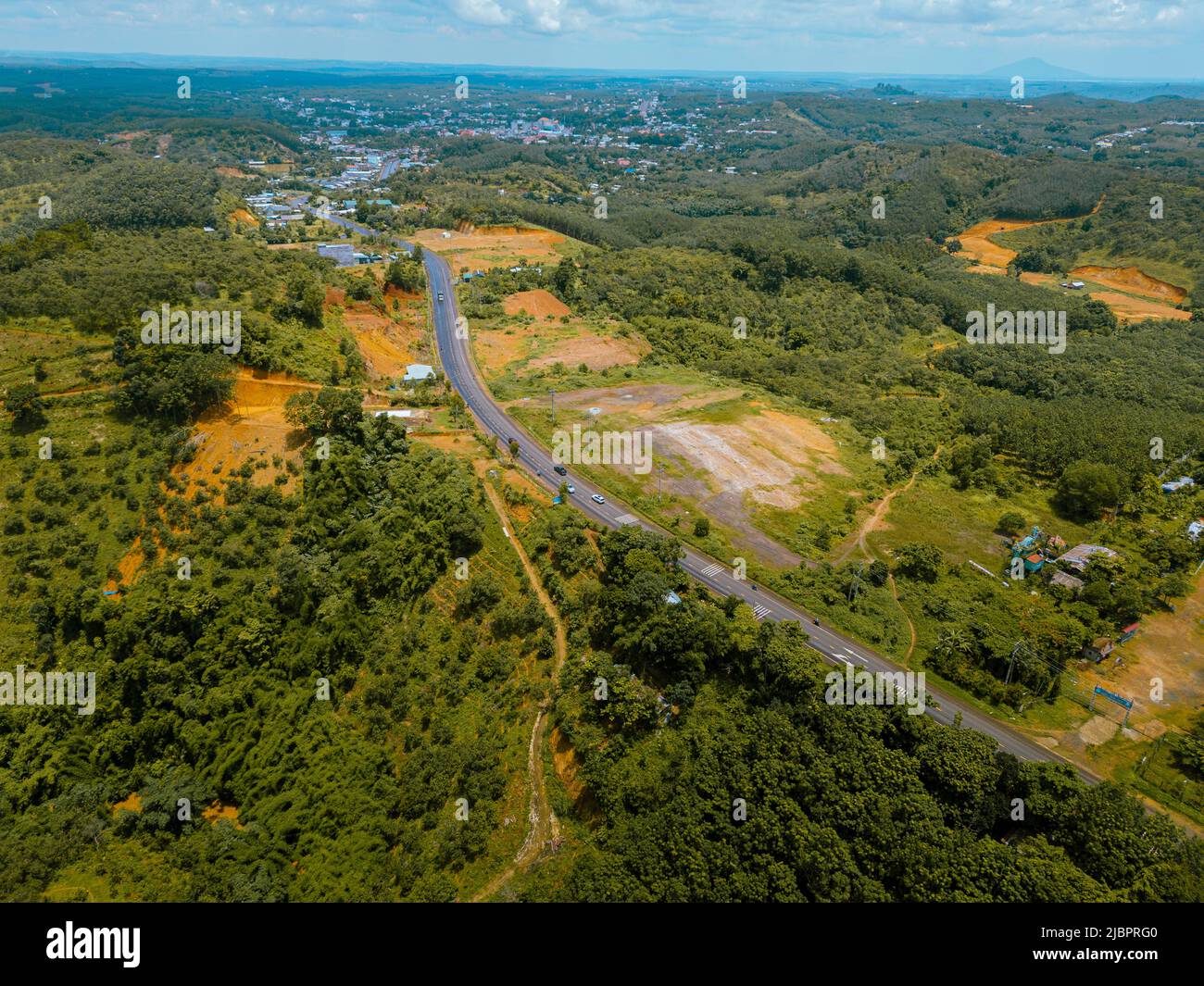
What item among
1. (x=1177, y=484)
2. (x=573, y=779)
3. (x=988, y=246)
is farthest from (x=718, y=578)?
(x=988, y=246)

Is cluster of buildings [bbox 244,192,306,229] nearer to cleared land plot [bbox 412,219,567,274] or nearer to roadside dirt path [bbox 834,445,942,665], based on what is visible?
cleared land plot [bbox 412,219,567,274]

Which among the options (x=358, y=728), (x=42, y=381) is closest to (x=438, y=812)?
(x=358, y=728)

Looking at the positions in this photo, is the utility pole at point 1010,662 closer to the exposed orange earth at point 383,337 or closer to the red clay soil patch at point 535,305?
the exposed orange earth at point 383,337

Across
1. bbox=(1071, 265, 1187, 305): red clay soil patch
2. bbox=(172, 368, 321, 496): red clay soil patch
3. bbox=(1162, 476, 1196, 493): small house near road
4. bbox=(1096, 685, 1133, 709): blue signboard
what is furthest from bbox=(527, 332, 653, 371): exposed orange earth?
bbox=(1071, 265, 1187, 305): red clay soil patch

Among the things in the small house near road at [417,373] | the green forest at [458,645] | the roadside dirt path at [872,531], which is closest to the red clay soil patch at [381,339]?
the small house near road at [417,373]

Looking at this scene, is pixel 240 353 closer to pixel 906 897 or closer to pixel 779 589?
pixel 779 589

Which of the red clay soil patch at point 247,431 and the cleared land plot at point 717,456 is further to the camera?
the cleared land plot at point 717,456

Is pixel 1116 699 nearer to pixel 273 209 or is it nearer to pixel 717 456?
pixel 717 456
